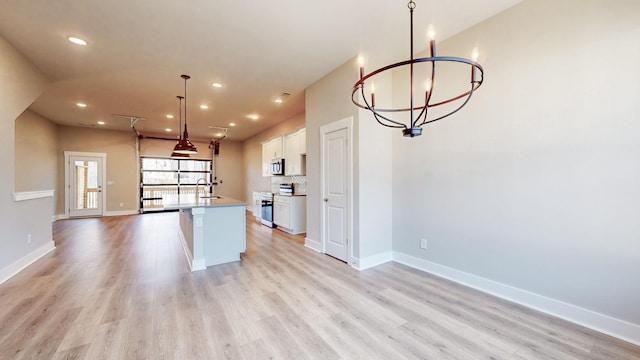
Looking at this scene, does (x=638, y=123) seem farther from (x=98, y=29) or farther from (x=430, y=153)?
(x=98, y=29)

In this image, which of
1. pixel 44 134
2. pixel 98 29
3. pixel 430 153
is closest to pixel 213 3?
pixel 98 29

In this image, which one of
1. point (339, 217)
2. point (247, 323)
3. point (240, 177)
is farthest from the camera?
point (240, 177)

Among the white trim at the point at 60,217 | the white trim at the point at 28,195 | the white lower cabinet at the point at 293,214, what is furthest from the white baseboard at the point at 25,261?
the white trim at the point at 60,217

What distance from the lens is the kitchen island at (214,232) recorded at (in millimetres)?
3369

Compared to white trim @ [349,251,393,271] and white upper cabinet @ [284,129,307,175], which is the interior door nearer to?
white upper cabinet @ [284,129,307,175]

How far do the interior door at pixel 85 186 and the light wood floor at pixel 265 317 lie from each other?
17.6ft

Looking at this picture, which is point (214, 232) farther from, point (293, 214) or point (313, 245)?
point (293, 214)

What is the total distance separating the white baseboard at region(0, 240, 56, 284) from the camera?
3010 millimetres

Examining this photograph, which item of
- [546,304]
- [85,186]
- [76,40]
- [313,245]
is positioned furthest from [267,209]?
[85,186]

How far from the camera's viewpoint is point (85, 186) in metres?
7.86

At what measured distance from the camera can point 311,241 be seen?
4.38 m

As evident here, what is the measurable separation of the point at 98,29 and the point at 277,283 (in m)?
3.60

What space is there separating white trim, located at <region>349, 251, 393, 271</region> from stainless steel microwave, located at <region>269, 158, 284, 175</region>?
376 cm

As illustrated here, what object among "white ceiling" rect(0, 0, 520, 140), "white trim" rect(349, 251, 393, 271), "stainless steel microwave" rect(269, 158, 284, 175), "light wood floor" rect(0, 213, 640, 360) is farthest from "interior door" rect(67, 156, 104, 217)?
"white trim" rect(349, 251, 393, 271)
